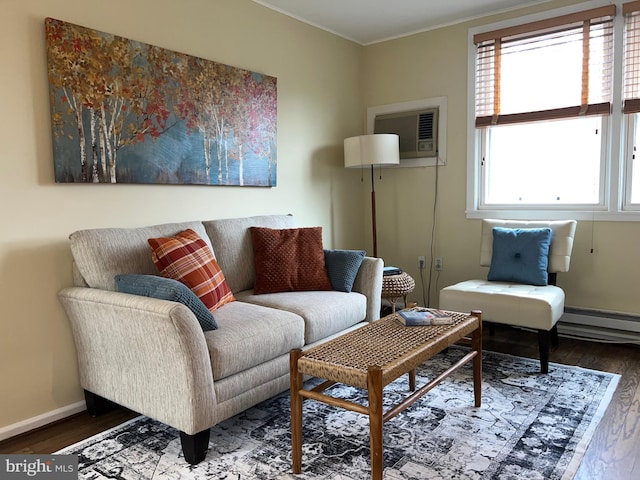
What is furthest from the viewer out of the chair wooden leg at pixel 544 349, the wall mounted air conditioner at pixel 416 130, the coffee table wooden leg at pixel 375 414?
the wall mounted air conditioner at pixel 416 130

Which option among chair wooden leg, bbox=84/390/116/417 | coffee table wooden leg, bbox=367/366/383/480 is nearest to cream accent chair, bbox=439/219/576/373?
coffee table wooden leg, bbox=367/366/383/480

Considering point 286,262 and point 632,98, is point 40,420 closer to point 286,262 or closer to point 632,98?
point 286,262

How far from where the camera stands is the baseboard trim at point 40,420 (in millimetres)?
2277

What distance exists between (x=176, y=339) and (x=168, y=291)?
0.24m

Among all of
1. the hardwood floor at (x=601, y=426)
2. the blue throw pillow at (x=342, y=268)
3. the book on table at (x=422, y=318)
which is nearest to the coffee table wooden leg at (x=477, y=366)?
the book on table at (x=422, y=318)

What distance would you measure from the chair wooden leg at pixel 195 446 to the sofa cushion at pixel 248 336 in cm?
24

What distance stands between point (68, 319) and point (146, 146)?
1027 millimetres

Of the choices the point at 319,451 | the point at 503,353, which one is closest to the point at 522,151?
the point at 503,353

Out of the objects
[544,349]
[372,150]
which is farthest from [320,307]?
[372,150]

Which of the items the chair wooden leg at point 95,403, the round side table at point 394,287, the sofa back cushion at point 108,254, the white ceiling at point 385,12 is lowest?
the chair wooden leg at point 95,403

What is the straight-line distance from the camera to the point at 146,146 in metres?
2.81

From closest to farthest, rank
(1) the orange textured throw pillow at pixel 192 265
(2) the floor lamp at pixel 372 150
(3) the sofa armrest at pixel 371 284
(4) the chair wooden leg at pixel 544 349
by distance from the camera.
Answer: 1. (1) the orange textured throw pillow at pixel 192 265
2. (4) the chair wooden leg at pixel 544 349
3. (3) the sofa armrest at pixel 371 284
4. (2) the floor lamp at pixel 372 150

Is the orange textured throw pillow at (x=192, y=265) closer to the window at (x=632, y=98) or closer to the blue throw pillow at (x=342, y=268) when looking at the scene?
the blue throw pillow at (x=342, y=268)

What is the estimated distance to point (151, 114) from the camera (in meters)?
2.82
